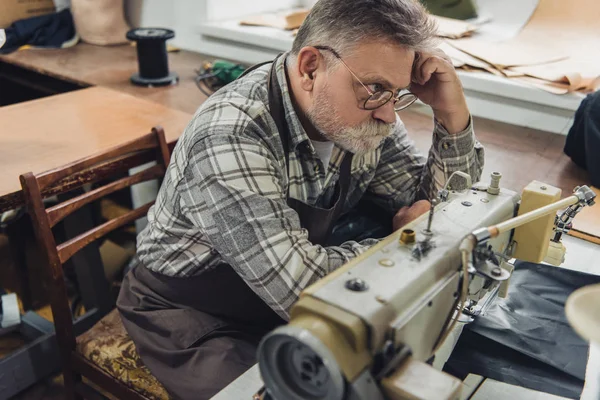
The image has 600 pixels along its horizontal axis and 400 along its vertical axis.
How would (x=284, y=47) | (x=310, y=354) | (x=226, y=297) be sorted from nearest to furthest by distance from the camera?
(x=310, y=354), (x=226, y=297), (x=284, y=47)

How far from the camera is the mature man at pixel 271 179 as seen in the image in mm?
1163

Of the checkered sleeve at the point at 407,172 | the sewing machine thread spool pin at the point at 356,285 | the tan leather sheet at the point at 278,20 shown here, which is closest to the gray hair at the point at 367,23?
the checkered sleeve at the point at 407,172

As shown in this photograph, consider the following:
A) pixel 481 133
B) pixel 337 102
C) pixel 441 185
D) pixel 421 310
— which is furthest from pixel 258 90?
pixel 481 133

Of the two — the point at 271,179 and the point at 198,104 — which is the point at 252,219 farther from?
the point at 198,104

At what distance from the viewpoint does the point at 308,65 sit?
4.26 ft

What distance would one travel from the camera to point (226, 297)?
136cm

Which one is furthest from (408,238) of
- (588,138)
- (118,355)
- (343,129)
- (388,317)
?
(588,138)

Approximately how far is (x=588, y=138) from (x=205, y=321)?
1.26 meters

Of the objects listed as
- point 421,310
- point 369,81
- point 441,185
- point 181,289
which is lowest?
point 181,289

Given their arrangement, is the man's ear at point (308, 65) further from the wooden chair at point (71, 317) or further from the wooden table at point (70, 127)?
the wooden table at point (70, 127)

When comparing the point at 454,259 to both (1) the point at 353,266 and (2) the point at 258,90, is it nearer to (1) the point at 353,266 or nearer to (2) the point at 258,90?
(1) the point at 353,266

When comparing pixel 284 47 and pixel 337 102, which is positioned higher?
pixel 337 102

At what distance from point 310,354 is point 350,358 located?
0.05 meters

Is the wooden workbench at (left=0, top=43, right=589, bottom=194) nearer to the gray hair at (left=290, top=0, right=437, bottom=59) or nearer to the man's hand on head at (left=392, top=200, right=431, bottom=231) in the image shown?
the man's hand on head at (left=392, top=200, right=431, bottom=231)
